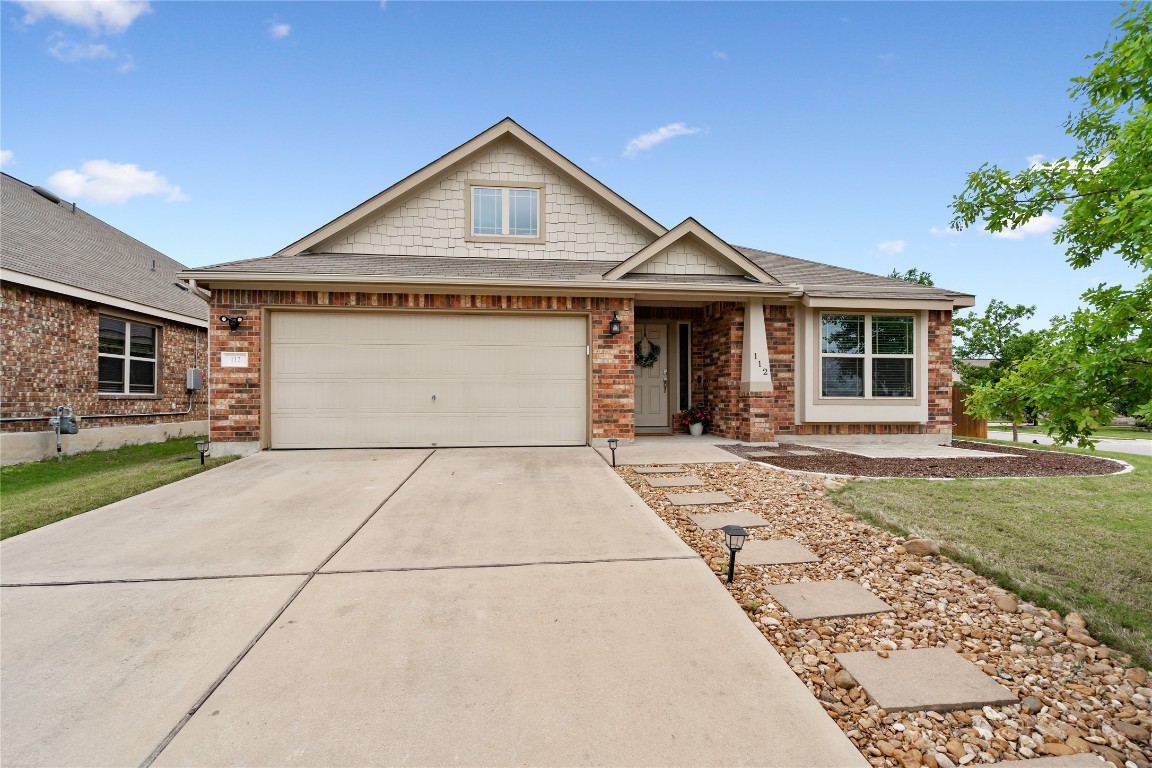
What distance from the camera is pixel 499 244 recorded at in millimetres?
9555

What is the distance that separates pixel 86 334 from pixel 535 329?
8.85 m

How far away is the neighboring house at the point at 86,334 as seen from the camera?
26.8 feet

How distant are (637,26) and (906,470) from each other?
1097 centimetres

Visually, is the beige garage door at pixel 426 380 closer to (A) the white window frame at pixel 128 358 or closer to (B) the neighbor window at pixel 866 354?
(B) the neighbor window at pixel 866 354

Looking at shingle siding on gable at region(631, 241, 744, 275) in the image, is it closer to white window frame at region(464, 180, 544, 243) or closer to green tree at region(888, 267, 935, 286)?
white window frame at region(464, 180, 544, 243)

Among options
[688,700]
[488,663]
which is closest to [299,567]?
[488,663]

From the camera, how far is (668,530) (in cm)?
400

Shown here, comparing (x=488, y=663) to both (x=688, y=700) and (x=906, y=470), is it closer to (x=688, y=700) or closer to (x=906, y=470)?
(x=688, y=700)

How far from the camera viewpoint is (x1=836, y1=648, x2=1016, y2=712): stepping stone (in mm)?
1940

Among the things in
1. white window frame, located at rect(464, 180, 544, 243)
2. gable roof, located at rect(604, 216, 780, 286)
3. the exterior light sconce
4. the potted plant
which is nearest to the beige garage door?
gable roof, located at rect(604, 216, 780, 286)

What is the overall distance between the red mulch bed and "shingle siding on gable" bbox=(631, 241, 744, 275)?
3.32 meters

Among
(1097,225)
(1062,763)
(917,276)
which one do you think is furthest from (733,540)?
(917,276)

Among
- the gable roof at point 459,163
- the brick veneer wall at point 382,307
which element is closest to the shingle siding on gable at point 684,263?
the gable roof at point 459,163

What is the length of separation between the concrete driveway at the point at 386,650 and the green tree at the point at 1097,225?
6.81ft
